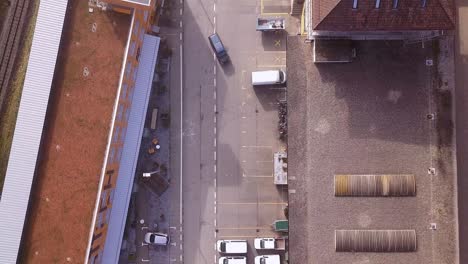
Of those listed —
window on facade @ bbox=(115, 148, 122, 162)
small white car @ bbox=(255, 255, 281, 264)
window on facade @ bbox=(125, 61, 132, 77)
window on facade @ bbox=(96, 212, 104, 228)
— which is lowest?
small white car @ bbox=(255, 255, 281, 264)

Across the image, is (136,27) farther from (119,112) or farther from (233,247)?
(233,247)

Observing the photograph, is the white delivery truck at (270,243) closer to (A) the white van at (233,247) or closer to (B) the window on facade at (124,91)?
(A) the white van at (233,247)

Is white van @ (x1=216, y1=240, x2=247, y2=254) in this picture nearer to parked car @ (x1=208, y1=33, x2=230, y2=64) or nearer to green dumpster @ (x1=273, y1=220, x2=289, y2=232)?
green dumpster @ (x1=273, y1=220, x2=289, y2=232)

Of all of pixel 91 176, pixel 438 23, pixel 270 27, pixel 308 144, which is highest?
pixel 270 27

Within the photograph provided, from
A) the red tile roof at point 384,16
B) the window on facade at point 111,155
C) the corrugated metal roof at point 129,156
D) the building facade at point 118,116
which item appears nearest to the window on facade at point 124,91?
the building facade at point 118,116

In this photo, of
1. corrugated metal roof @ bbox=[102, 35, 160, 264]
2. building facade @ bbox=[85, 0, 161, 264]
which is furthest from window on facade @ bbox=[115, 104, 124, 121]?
corrugated metal roof @ bbox=[102, 35, 160, 264]

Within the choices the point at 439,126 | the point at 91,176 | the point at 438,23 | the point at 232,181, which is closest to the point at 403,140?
the point at 439,126

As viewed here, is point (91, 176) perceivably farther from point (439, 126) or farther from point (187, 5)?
point (439, 126)
